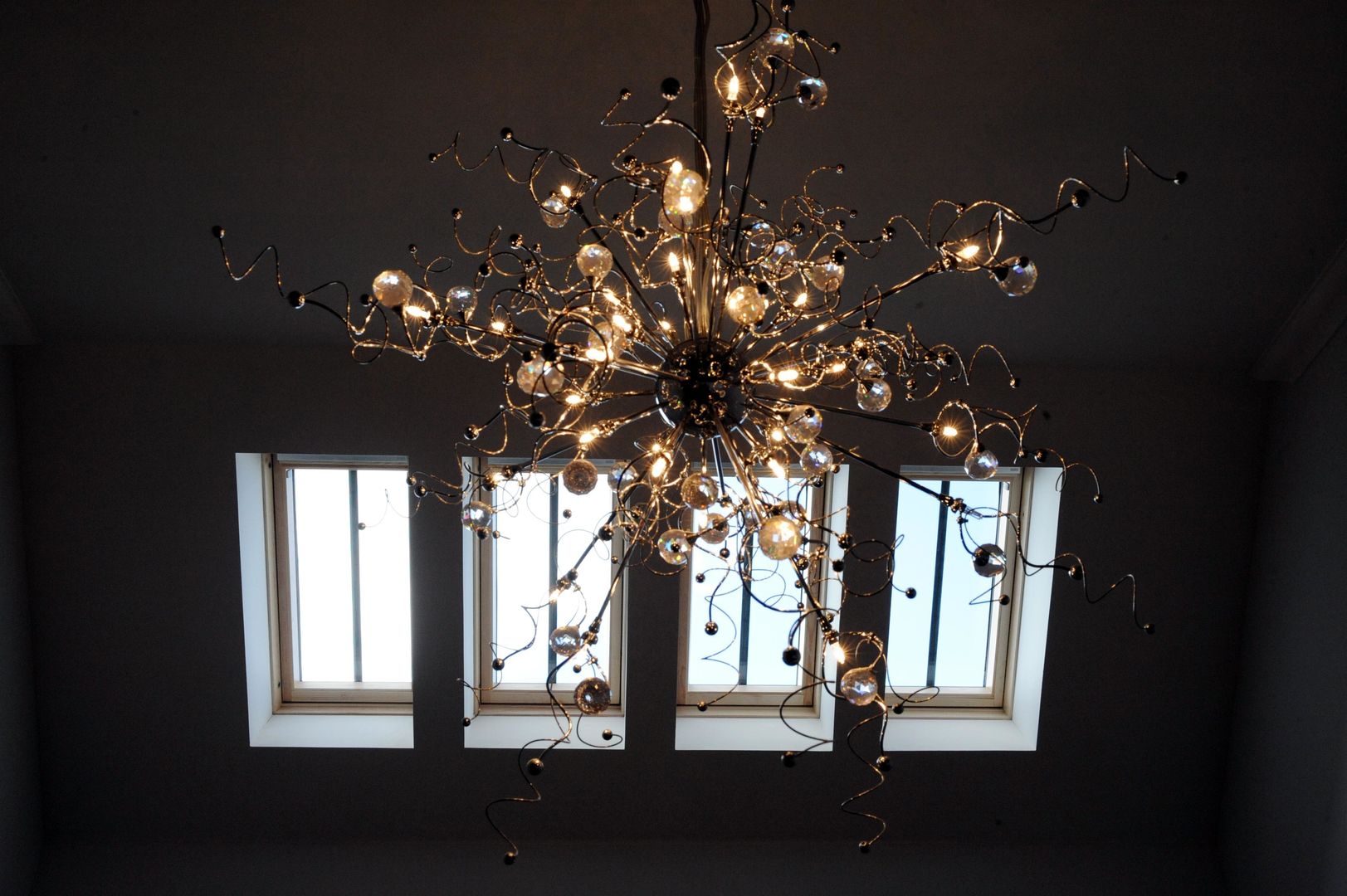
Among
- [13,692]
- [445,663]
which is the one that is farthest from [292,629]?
[13,692]

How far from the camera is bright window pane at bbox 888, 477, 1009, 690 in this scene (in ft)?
11.4

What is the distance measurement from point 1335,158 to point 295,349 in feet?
9.74

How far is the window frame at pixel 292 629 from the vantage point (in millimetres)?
3277

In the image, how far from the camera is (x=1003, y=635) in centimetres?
355

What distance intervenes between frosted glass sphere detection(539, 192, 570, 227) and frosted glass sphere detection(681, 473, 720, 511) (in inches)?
17.6

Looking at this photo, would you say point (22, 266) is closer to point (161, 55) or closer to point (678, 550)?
point (161, 55)

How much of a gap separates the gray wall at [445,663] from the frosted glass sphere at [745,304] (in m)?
1.88

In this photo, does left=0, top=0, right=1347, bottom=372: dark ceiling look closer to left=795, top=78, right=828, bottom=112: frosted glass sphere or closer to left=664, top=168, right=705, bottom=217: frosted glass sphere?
left=795, top=78, right=828, bottom=112: frosted glass sphere

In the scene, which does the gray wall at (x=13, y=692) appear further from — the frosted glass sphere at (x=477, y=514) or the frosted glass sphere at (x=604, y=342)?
the frosted glass sphere at (x=604, y=342)

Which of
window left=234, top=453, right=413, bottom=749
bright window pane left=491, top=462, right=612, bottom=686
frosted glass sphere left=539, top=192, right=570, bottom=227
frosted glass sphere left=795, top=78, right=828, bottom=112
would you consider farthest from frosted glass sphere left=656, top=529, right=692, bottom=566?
window left=234, top=453, right=413, bottom=749

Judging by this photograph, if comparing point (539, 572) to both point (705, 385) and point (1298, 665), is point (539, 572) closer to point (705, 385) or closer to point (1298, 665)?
point (705, 385)

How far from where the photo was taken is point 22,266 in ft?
8.54

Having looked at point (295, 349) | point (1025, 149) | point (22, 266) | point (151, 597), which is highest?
point (1025, 149)

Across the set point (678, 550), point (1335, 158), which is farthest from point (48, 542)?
point (1335, 158)
